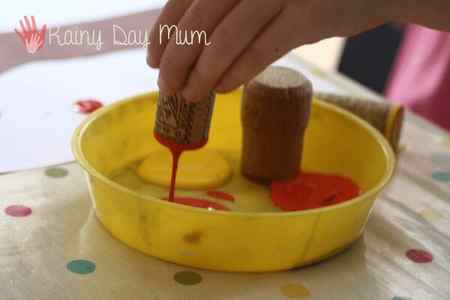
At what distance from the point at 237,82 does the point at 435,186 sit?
267mm

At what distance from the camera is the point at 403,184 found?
721 mm

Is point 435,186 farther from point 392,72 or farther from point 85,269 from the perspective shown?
point 392,72

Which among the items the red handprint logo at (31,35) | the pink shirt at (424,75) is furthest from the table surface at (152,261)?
the pink shirt at (424,75)

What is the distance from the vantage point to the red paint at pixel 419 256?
0.61 metres

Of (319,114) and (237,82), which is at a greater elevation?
(237,82)

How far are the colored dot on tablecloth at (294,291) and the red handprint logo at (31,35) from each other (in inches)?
18.1

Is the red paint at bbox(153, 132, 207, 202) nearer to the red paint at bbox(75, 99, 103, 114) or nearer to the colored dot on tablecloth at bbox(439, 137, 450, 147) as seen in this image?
the red paint at bbox(75, 99, 103, 114)

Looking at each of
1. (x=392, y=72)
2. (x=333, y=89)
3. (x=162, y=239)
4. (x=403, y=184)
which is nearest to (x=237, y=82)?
(x=162, y=239)

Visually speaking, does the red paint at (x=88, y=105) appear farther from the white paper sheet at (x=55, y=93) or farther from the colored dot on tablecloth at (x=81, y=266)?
the colored dot on tablecloth at (x=81, y=266)

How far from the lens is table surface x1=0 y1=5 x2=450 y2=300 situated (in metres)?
0.55

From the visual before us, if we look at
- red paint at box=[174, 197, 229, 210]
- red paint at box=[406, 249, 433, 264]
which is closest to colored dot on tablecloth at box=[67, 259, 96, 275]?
red paint at box=[174, 197, 229, 210]

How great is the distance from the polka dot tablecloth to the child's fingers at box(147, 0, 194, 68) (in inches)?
5.9

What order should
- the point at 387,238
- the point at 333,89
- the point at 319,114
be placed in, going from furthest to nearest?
the point at 333,89, the point at 319,114, the point at 387,238

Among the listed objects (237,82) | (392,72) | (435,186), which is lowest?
(392,72)
